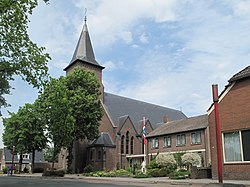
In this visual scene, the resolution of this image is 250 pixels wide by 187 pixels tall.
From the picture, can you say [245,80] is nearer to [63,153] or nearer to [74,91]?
[74,91]

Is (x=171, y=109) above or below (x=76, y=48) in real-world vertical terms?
below

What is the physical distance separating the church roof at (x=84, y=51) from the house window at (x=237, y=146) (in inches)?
1352

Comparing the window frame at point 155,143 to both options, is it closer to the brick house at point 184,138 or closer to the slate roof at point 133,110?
the brick house at point 184,138

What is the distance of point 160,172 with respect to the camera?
98.4 feet

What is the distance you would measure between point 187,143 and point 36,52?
29861mm

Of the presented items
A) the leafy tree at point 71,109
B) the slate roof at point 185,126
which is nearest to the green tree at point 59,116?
the leafy tree at point 71,109

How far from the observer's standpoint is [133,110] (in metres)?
58.0

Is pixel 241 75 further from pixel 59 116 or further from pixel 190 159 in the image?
pixel 59 116

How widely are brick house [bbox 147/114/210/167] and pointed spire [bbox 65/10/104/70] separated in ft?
58.3

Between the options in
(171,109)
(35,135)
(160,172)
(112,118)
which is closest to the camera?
(160,172)

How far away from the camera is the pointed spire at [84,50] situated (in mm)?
51778

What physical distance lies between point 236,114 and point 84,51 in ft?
121

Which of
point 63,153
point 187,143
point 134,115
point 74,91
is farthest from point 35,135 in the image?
point 187,143

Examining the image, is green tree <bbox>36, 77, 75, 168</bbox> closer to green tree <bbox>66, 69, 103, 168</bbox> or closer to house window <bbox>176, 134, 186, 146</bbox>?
green tree <bbox>66, 69, 103, 168</bbox>
